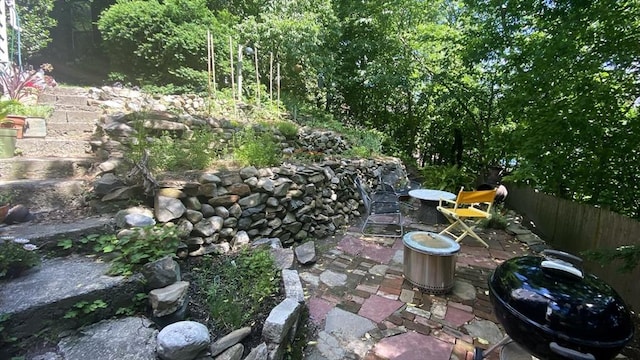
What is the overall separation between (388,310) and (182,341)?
1592mm

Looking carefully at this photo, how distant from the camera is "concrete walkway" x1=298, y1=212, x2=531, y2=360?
201cm

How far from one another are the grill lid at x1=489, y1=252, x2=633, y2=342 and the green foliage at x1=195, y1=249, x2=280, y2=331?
1.52 m

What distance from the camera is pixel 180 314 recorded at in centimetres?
191

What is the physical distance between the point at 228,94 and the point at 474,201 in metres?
5.45

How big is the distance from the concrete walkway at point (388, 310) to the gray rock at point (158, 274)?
108 centimetres

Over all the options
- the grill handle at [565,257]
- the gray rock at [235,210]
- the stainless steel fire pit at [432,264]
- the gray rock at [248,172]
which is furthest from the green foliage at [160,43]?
the grill handle at [565,257]

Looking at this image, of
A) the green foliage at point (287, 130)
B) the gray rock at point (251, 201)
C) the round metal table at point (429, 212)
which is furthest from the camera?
the green foliage at point (287, 130)

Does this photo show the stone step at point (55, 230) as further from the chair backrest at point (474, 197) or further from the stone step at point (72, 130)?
the chair backrest at point (474, 197)

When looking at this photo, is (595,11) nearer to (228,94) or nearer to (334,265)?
(334,265)

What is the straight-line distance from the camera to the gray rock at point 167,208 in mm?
2590

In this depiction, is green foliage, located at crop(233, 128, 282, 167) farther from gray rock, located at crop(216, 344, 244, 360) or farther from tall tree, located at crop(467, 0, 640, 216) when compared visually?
tall tree, located at crop(467, 0, 640, 216)

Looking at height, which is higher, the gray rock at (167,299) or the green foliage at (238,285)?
the gray rock at (167,299)

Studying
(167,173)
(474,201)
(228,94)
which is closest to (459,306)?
(474,201)

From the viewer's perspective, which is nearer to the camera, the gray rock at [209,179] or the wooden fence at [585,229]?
the wooden fence at [585,229]
